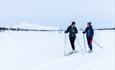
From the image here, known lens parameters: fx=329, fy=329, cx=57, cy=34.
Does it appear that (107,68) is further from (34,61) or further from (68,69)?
(34,61)

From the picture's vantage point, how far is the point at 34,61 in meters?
15.6

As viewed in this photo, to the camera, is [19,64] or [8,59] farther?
[8,59]

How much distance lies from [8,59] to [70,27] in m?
4.16

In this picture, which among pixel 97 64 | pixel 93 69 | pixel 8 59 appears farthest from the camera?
pixel 8 59

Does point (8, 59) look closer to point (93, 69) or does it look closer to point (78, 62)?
point (78, 62)

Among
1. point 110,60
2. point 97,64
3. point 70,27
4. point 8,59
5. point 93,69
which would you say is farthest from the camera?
point 70,27

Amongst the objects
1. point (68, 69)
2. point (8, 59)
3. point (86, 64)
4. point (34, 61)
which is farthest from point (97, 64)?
point (8, 59)

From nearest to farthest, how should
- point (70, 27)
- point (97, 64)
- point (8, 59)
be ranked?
point (97, 64)
point (8, 59)
point (70, 27)

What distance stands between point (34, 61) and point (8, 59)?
1584mm

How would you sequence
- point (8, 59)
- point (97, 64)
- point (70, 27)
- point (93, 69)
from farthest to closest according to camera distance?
point (70, 27) → point (8, 59) → point (97, 64) → point (93, 69)

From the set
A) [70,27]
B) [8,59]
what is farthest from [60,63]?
[70,27]

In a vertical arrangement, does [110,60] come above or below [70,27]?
below

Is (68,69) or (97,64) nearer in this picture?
(68,69)

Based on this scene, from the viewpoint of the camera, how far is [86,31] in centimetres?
1956
